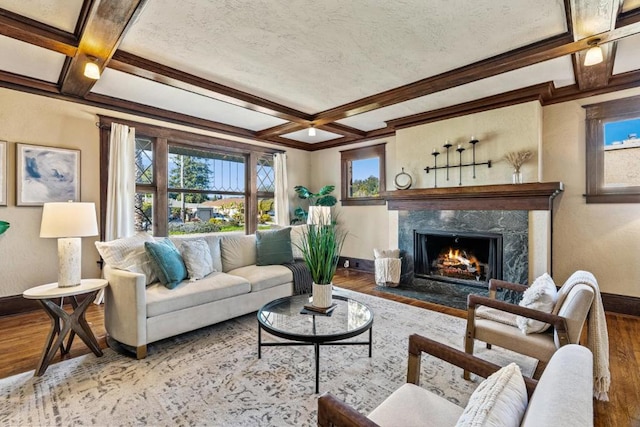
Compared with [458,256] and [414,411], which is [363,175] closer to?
[458,256]

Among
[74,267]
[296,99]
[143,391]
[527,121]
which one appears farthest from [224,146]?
[527,121]

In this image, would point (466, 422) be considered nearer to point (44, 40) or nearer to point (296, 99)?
point (44, 40)

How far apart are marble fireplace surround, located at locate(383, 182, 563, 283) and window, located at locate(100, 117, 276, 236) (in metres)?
2.77

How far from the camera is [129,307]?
247 centimetres

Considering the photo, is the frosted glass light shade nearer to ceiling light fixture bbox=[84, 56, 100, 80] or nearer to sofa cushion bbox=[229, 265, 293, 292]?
ceiling light fixture bbox=[84, 56, 100, 80]

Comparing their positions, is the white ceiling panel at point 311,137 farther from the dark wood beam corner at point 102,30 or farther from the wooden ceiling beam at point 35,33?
the wooden ceiling beam at point 35,33

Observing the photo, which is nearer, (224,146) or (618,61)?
(618,61)

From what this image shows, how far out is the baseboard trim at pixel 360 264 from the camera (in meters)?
5.75

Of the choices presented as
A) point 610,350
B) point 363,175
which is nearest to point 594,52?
point 610,350

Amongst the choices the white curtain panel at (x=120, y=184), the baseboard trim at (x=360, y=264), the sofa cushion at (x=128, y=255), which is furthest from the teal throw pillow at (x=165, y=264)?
the baseboard trim at (x=360, y=264)

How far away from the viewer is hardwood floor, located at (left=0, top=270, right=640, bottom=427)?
6.06ft

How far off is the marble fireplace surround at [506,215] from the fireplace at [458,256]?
9cm

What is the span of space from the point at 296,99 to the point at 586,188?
3.65 m

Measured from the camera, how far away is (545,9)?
7.19ft
